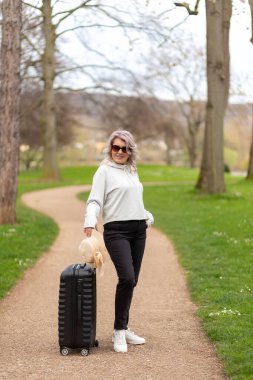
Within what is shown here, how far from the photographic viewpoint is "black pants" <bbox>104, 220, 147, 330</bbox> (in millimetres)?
6387

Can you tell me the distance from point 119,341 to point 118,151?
177 cm

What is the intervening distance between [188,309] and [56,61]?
3242 centimetres

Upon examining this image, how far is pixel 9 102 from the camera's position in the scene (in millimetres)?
15391

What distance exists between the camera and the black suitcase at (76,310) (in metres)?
6.33

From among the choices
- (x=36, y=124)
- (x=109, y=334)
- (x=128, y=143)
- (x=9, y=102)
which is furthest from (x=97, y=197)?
(x=36, y=124)

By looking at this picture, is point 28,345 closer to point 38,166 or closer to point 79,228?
point 79,228

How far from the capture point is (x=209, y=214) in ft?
62.4

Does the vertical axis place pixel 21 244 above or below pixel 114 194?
below

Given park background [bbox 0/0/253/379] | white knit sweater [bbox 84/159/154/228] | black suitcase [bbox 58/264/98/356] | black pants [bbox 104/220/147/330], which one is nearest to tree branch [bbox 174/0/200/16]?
park background [bbox 0/0/253/379]

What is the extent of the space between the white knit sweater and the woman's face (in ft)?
0.17

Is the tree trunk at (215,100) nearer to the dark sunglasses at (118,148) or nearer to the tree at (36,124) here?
the dark sunglasses at (118,148)

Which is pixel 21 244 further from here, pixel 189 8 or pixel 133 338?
pixel 189 8

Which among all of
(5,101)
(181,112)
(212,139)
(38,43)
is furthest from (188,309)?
(181,112)

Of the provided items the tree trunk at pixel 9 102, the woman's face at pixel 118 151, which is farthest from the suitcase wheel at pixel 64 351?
the tree trunk at pixel 9 102
